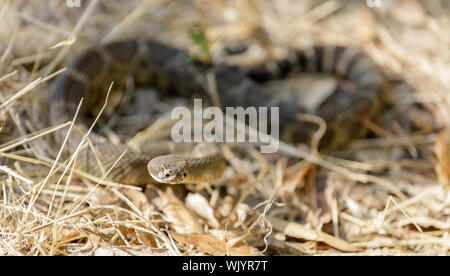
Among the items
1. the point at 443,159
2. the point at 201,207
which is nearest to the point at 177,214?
the point at 201,207

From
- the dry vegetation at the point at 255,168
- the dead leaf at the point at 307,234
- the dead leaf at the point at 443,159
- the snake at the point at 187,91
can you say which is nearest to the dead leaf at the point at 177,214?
the dry vegetation at the point at 255,168

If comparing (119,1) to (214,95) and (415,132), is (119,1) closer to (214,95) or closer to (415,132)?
(214,95)

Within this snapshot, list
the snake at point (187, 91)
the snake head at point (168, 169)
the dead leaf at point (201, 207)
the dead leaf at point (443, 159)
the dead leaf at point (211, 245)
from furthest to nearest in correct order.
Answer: the dead leaf at point (443, 159) → the snake at point (187, 91) → the dead leaf at point (201, 207) → the snake head at point (168, 169) → the dead leaf at point (211, 245)

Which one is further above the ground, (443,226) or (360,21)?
(360,21)

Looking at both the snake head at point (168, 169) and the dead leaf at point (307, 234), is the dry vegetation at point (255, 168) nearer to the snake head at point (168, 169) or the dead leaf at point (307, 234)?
the dead leaf at point (307, 234)

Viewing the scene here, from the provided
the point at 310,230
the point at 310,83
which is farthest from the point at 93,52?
the point at 310,230

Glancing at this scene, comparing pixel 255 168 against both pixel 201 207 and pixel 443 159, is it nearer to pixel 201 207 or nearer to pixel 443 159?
pixel 201 207
